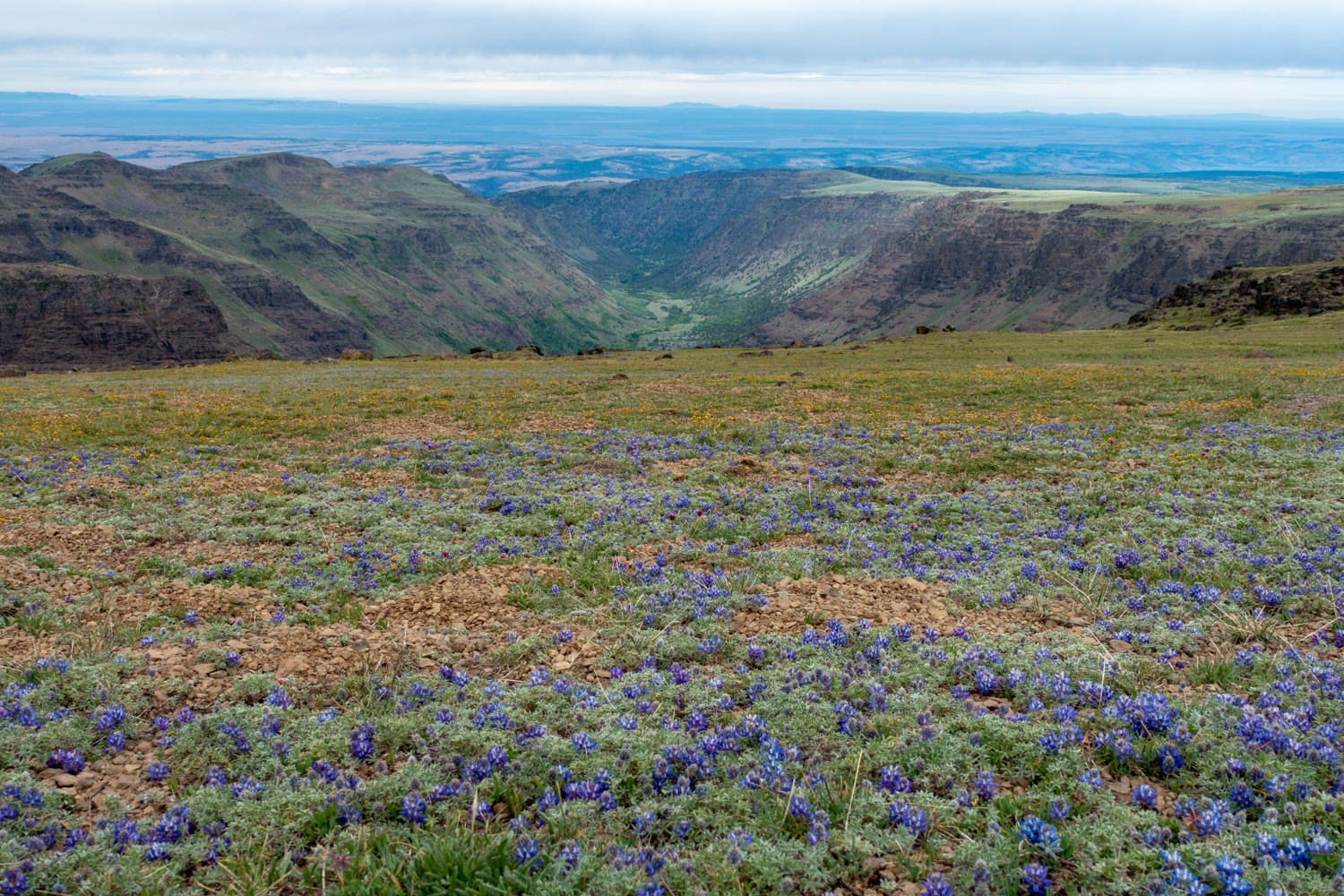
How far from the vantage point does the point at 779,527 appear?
1233 centimetres

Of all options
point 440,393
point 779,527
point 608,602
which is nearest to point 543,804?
point 608,602

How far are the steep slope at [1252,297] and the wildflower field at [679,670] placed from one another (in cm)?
9106

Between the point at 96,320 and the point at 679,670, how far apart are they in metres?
209

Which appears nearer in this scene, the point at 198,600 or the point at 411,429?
the point at 198,600

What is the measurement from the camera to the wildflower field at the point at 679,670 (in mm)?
4863

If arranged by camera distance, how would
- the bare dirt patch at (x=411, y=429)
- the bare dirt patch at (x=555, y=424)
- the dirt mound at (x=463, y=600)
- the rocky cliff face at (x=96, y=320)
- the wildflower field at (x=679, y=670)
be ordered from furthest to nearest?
the rocky cliff face at (x=96, y=320), the bare dirt patch at (x=555, y=424), the bare dirt patch at (x=411, y=429), the dirt mound at (x=463, y=600), the wildflower field at (x=679, y=670)

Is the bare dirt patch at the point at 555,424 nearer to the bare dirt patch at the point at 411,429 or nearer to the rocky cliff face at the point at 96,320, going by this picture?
the bare dirt patch at the point at 411,429

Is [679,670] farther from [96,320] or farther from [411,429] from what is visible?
[96,320]

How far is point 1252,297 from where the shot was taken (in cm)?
9331

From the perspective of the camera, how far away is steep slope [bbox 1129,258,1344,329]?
3292 inches

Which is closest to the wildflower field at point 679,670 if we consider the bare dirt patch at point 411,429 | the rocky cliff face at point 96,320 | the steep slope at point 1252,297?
the bare dirt patch at point 411,429

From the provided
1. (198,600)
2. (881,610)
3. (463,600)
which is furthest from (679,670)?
(198,600)

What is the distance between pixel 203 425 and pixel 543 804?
21.8 meters

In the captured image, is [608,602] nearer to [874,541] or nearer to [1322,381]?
[874,541]
